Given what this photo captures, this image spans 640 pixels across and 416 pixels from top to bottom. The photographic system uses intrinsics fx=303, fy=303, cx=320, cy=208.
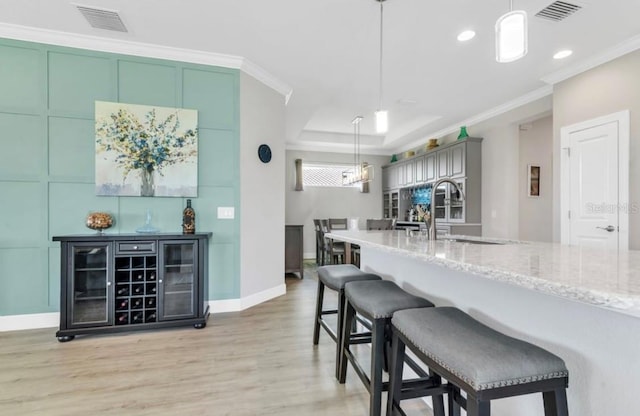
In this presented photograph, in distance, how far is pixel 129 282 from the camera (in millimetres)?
2777

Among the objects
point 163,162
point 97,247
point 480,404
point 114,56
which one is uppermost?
point 114,56

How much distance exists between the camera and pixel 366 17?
2637 millimetres

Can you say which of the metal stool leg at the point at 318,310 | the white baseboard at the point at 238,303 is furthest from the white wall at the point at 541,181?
the white baseboard at the point at 238,303

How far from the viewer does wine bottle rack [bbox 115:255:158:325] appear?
2.76 meters

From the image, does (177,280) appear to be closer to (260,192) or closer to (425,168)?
(260,192)

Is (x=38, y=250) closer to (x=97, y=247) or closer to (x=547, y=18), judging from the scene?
(x=97, y=247)

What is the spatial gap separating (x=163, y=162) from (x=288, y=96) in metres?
2.03

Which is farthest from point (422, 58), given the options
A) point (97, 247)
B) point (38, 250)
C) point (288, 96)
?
point (38, 250)

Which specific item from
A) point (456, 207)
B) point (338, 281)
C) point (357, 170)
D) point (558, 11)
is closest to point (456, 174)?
point (456, 207)

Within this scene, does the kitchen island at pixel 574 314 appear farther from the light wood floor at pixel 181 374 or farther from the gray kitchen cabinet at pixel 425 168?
the gray kitchen cabinet at pixel 425 168

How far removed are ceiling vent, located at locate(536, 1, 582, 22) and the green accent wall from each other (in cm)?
Result: 338

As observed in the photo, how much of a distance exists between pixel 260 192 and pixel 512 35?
9.45ft

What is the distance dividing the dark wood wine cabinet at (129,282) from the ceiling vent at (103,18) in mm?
1916

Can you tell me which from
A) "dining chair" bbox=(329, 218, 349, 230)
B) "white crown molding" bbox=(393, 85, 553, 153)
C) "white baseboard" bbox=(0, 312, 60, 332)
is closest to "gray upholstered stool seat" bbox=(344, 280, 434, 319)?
"white baseboard" bbox=(0, 312, 60, 332)
